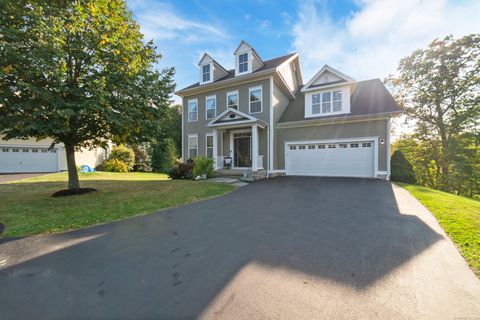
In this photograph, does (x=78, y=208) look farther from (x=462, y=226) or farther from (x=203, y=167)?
(x=462, y=226)

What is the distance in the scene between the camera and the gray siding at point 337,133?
36.1 feet

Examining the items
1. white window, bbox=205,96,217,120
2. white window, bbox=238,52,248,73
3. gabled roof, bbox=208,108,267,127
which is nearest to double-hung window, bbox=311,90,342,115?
gabled roof, bbox=208,108,267,127

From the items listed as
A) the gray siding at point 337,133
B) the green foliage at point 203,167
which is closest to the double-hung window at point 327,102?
the gray siding at point 337,133

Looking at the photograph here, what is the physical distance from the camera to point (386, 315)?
6.50 feet

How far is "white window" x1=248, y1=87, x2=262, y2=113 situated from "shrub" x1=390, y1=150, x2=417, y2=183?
8.55 meters

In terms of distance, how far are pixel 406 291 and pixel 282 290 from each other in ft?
4.83

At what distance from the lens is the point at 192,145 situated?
15656 millimetres

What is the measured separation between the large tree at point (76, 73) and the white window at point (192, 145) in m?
7.34

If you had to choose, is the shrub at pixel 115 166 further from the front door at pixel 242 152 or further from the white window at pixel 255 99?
the white window at pixel 255 99

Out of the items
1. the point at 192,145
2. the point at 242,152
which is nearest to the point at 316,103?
the point at 242,152

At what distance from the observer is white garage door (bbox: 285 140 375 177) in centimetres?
1140

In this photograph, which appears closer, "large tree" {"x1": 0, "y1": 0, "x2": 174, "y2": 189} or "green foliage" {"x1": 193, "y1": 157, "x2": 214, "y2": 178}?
"large tree" {"x1": 0, "y1": 0, "x2": 174, "y2": 189}

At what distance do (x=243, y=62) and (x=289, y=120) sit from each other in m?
5.20

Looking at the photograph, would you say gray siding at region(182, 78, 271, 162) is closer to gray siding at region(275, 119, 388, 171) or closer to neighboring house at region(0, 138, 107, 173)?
gray siding at region(275, 119, 388, 171)
